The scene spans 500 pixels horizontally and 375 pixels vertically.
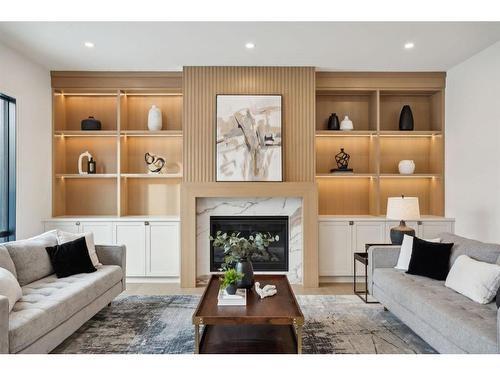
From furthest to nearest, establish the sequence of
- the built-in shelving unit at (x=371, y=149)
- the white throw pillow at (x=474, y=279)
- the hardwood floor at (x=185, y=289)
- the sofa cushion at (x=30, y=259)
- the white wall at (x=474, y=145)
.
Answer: the built-in shelving unit at (x=371, y=149)
the hardwood floor at (x=185, y=289)
the white wall at (x=474, y=145)
the sofa cushion at (x=30, y=259)
the white throw pillow at (x=474, y=279)

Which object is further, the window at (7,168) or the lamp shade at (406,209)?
the window at (7,168)

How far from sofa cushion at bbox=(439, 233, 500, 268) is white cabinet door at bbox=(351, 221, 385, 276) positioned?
1.38 meters

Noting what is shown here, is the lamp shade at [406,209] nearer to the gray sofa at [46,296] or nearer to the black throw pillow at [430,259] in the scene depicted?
the black throw pillow at [430,259]

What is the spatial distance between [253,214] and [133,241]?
61.3 inches

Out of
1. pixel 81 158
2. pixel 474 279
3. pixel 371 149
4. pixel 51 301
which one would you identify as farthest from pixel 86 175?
pixel 474 279

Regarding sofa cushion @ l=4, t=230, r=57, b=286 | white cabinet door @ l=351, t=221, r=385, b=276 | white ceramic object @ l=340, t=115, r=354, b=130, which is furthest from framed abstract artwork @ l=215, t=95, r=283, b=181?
sofa cushion @ l=4, t=230, r=57, b=286

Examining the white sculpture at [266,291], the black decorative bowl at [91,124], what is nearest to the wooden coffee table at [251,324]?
the white sculpture at [266,291]

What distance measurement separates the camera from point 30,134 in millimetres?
4426

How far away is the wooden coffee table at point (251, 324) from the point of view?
2.33 metres

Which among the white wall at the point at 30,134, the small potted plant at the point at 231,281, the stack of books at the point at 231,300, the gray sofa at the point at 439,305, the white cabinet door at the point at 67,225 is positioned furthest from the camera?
the white cabinet door at the point at 67,225

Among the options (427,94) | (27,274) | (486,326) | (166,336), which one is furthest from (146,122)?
(486,326)

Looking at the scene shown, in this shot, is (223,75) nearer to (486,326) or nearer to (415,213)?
(415,213)

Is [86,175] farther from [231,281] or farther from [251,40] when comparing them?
[231,281]

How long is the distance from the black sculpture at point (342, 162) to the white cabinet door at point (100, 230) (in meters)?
3.04
